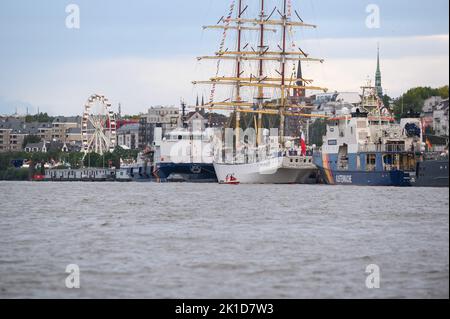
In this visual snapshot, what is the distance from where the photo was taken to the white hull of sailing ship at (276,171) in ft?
380

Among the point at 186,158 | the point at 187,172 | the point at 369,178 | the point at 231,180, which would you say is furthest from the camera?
the point at 186,158

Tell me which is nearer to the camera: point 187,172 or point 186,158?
point 187,172

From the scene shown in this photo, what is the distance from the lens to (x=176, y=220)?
51.8 metres

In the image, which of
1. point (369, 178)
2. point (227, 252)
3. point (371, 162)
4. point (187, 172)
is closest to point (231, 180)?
point (371, 162)

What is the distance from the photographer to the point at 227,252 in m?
37.0

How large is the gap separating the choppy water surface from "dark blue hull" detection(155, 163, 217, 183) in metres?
81.6

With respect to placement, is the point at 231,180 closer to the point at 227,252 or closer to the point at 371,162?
the point at 371,162

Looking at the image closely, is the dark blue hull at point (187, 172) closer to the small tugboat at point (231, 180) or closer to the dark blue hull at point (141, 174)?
the dark blue hull at point (141, 174)

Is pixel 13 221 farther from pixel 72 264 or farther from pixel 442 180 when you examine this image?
pixel 442 180

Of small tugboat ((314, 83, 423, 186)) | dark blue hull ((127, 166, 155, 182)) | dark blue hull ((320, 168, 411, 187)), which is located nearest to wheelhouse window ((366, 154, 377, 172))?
small tugboat ((314, 83, 423, 186))

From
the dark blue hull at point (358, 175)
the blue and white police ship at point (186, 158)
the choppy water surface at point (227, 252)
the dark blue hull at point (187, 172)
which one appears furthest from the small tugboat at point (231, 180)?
the choppy water surface at point (227, 252)

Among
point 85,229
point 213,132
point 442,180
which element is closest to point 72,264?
point 85,229

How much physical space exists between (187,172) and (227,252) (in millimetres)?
109361
